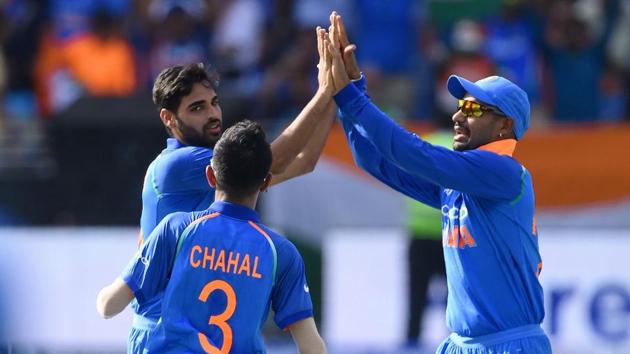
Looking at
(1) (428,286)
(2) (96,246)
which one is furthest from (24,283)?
(1) (428,286)

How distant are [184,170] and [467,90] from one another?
48.9 inches

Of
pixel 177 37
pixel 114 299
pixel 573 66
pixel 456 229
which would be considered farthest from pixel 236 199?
pixel 573 66

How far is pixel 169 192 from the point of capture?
5719 millimetres

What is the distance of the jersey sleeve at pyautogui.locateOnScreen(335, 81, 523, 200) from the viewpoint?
5418mm

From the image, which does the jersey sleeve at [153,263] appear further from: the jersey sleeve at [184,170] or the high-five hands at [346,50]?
the high-five hands at [346,50]

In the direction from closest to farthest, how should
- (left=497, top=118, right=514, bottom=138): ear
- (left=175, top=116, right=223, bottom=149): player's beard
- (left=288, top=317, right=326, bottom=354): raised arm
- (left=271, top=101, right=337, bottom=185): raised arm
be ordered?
(left=288, top=317, right=326, bottom=354): raised arm < (left=497, top=118, right=514, bottom=138): ear < (left=175, top=116, right=223, bottom=149): player's beard < (left=271, top=101, right=337, bottom=185): raised arm

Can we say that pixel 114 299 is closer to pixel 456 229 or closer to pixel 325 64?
pixel 325 64

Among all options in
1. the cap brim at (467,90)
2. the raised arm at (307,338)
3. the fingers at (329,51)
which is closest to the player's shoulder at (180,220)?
the raised arm at (307,338)

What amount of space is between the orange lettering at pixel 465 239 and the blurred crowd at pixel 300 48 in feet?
21.8

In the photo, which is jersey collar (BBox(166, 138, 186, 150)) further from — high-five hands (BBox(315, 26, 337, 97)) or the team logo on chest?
the team logo on chest

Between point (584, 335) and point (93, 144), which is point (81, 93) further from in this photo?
point (584, 335)

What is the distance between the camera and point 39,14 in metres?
13.2

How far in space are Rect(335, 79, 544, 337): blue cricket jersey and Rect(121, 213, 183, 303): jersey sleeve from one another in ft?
3.43

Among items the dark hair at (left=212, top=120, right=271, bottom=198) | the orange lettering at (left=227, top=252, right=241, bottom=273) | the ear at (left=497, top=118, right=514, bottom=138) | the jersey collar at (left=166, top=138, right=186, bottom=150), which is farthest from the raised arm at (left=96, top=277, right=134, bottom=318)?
the ear at (left=497, top=118, right=514, bottom=138)
